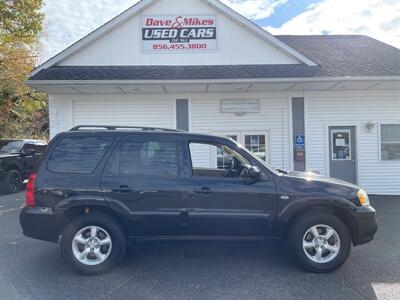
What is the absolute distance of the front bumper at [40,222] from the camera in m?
A: 4.57

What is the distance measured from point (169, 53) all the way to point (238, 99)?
8.70 ft

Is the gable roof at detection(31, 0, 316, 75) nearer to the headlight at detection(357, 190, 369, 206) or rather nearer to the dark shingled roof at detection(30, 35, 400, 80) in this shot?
the dark shingled roof at detection(30, 35, 400, 80)

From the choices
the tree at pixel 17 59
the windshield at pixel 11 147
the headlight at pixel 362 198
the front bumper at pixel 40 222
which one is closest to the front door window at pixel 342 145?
the headlight at pixel 362 198

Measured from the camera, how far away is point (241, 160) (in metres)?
4.96

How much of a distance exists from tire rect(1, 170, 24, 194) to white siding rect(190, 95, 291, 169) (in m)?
6.56

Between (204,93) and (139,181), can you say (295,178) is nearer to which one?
(139,181)

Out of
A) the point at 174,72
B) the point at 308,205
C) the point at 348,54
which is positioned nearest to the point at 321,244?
the point at 308,205

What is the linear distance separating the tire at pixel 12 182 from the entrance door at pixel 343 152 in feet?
35.5

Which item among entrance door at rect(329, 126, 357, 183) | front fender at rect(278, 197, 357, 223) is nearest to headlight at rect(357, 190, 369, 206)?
front fender at rect(278, 197, 357, 223)

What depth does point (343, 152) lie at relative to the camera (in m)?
11.1

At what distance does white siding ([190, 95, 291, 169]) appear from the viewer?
10.8 metres

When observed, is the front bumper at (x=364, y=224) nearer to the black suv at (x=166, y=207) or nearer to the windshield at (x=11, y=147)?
the black suv at (x=166, y=207)

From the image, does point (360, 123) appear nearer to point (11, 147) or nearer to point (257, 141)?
point (257, 141)

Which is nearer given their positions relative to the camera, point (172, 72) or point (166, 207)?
point (166, 207)
